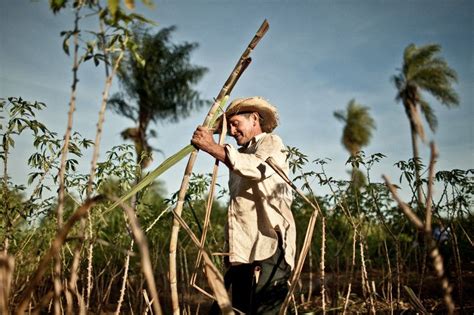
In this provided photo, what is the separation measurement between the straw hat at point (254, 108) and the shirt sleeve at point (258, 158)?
377mm

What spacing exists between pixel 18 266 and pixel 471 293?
17.3ft

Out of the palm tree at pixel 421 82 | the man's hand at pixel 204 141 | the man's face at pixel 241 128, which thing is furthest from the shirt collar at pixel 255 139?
the palm tree at pixel 421 82

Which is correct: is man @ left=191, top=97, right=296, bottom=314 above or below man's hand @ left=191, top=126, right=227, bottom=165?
below

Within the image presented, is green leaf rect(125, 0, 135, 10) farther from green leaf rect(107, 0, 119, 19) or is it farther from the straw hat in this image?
the straw hat

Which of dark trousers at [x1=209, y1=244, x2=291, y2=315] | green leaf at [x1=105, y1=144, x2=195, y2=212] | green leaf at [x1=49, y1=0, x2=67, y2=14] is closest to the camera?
green leaf at [x1=49, y1=0, x2=67, y2=14]

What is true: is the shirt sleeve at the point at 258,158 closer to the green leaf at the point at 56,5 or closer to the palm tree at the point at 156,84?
the green leaf at the point at 56,5

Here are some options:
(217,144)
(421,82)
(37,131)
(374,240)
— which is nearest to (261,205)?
(217,144)

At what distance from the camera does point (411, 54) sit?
14727 mm

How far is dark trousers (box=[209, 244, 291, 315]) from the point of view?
1.98m

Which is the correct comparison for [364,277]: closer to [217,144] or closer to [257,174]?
[257,174]

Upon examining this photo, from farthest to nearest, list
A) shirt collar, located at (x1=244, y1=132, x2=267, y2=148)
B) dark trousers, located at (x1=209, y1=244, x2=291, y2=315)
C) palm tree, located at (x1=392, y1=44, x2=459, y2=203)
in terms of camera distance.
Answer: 1. palm tree, located at (x1=392, y1=44, x2=459, y2=203)
2. shirt collar, located at (x1=244, y1=132, x2=267, y2=148)
3. dark trousers, located at (x1=209, y1=244, x2=291, y2=315)

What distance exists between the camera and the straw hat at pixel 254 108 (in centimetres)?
243

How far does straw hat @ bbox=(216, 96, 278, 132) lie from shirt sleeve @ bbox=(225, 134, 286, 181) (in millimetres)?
377

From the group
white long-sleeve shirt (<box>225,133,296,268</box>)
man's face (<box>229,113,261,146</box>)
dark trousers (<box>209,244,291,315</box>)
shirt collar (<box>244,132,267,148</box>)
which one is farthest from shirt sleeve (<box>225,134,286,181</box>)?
dark trousers (<box>209,244,291,315</box>)
